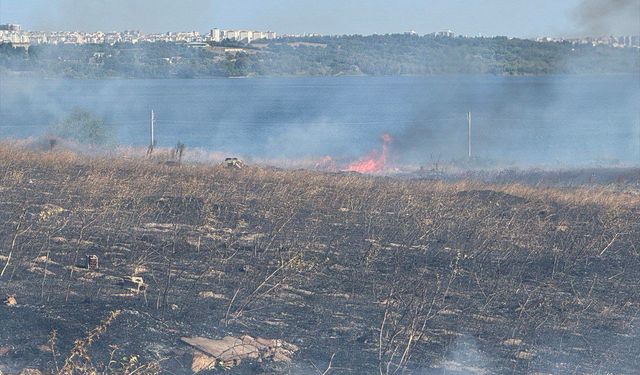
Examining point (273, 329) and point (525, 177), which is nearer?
point (273, 329)

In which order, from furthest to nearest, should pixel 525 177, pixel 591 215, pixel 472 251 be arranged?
pixel 525 177, pixel 591 215, pixel 472 251

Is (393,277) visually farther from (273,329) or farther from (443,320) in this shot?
(273,329)

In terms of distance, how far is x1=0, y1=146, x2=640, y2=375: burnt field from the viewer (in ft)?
27.3

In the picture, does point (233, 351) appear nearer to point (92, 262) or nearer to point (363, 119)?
point (92, 262)

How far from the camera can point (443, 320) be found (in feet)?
31.1

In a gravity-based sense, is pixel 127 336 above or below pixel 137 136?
above

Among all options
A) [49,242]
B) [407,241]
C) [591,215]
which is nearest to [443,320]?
[407,241]

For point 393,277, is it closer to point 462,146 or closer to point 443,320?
point 443,320

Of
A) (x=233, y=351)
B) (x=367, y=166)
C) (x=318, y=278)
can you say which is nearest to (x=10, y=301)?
(x=233, y=351)

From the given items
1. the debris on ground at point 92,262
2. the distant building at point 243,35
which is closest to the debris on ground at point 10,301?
the debris on ground at point 92,262

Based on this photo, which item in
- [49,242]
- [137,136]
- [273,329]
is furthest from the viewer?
[137,136]

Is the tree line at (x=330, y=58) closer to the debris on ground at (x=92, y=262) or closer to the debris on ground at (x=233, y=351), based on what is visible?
the debris on ground at (x=92, y=262)

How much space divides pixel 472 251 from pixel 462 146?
5107 centimetres

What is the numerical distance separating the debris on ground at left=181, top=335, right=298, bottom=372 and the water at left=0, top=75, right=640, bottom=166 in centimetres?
3486
